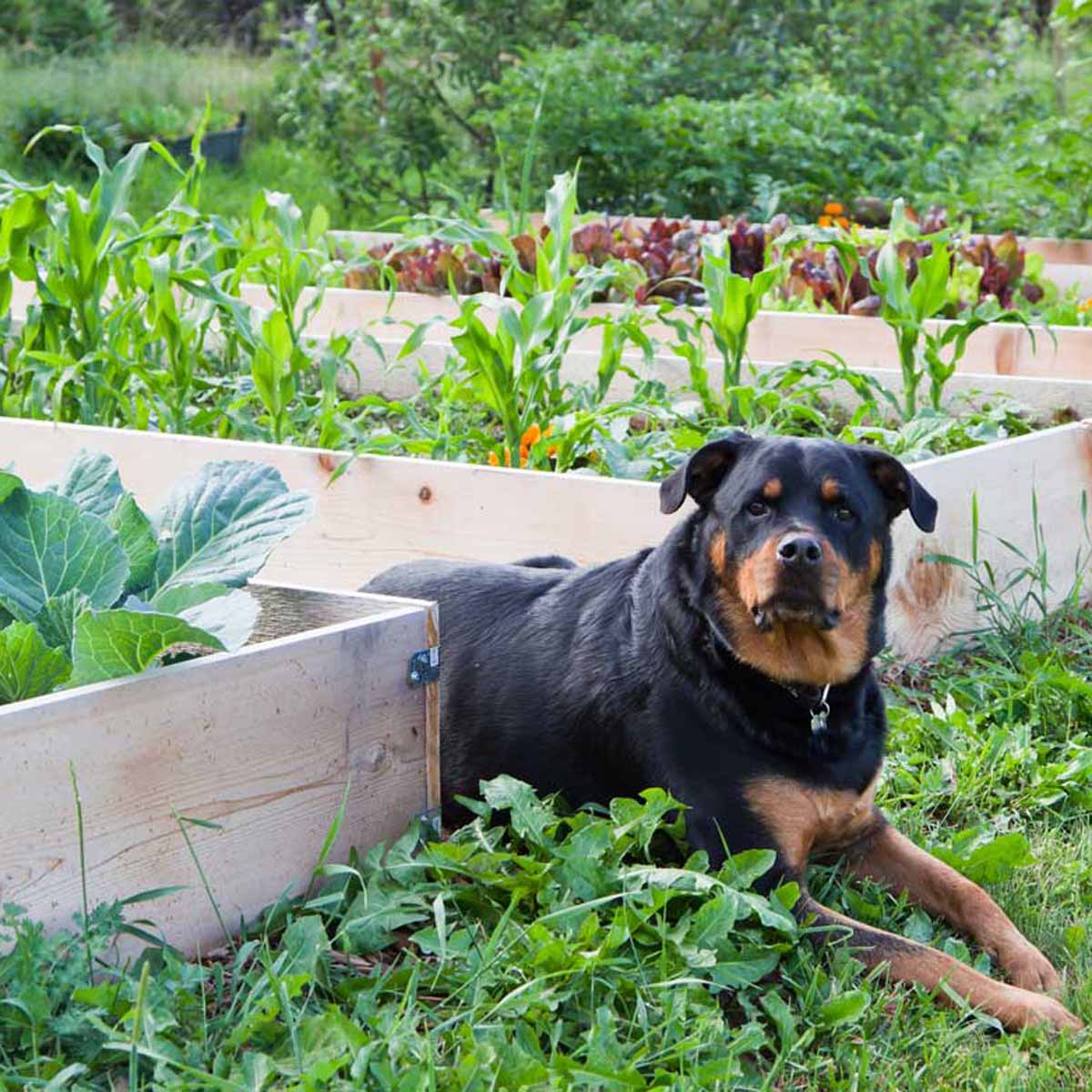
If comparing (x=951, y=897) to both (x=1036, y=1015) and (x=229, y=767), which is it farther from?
(x=229, y=767)

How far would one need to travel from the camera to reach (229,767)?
2.70 metres

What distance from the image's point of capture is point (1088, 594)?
4.88 m

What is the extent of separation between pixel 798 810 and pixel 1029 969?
461 mm

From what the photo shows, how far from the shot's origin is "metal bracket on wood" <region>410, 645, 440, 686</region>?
3.01 meters

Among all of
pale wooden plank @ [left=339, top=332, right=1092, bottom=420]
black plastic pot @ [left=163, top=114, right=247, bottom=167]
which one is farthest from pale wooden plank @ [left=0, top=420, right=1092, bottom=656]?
black plastic pot @ [left=163, top=114, right=247, bottom=167]

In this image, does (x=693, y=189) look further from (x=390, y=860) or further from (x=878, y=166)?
(x=390, y=860)

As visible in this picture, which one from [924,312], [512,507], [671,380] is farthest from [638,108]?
[512,507]

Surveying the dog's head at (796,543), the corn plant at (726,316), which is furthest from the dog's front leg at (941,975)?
the corn plant at (726,316)

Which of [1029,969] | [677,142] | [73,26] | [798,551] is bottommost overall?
[1029,969]

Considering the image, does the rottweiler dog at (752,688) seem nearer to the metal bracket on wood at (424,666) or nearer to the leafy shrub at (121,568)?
the metal bracket on wood at (424,666)

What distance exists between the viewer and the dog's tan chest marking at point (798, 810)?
2.90m

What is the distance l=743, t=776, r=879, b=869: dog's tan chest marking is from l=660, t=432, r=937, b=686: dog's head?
0.67ft

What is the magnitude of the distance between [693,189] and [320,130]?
288cm

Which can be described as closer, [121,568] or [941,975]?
[941,975]
